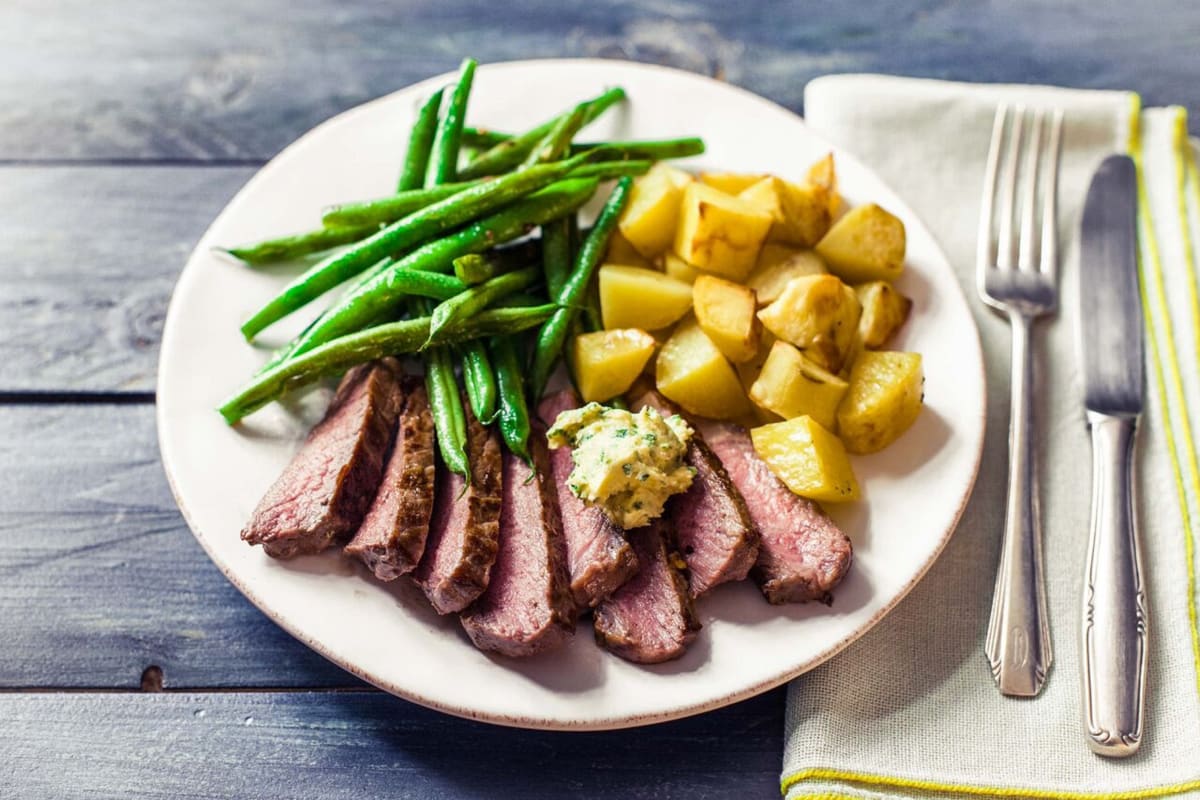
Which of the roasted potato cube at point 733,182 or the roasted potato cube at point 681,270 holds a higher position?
the roasted potato cube at point 733,182

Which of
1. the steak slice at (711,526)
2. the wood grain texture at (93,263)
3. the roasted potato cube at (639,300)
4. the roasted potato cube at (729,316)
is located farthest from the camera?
the wood grain texture at (93,263)

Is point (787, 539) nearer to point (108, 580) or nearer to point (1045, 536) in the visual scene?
point (1045, 536)

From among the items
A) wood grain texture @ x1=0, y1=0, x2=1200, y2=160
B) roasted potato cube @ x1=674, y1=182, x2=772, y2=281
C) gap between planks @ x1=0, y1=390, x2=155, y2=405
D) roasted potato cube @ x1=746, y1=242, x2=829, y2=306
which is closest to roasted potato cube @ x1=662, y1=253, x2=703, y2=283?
roasted potato cube @ x1=674, y1=182, x2=772, y2=281

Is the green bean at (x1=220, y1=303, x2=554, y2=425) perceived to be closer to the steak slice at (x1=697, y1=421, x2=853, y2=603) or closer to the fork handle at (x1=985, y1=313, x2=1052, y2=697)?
the steak slice at (x1=697, y1=421, x2=853, y2=603)

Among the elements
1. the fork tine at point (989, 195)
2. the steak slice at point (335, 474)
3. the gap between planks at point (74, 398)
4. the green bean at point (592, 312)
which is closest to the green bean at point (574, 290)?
the green bean at point (592, 312)

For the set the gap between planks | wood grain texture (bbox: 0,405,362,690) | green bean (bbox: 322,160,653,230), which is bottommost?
wood grain texture (bbox: 0,405,362,690)

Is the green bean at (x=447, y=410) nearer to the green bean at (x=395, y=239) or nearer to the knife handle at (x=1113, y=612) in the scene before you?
the green bean at (x=395, y=239)

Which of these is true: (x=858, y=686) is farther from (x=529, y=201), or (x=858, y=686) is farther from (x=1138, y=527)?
(x=529, y=201)
